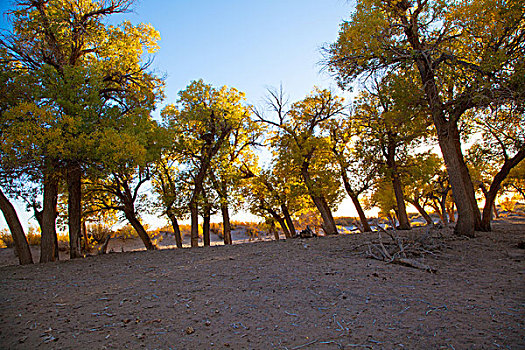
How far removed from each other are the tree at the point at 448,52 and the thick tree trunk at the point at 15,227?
1085 cm

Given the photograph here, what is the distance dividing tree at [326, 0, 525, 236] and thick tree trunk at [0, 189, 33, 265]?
35.6 feet

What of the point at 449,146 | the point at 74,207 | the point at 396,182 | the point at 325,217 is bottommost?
the point at 325,217

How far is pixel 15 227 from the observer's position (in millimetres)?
9336

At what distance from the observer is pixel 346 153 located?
17.4 m

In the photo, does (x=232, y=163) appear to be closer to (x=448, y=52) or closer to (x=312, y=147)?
(x=312, y=147)

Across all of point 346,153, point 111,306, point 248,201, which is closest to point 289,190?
point 248,201

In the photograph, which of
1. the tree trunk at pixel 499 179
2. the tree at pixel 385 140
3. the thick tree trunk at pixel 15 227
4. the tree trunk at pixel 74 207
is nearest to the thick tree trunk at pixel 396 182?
the tree at pixel 385 140

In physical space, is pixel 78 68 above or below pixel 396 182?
above

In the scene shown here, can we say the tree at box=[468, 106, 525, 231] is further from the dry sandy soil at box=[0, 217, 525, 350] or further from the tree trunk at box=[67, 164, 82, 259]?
the tree trunk at box=[67, 164, 82, 259]

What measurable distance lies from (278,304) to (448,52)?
9.07 meters

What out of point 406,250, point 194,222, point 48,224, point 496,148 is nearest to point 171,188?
point 194,222

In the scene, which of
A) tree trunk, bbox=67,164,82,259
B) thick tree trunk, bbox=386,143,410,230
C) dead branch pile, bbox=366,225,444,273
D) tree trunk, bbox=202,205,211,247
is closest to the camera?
dead branch pile, bbox=366,225,444,273

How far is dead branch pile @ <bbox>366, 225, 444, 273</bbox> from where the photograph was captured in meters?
6.79

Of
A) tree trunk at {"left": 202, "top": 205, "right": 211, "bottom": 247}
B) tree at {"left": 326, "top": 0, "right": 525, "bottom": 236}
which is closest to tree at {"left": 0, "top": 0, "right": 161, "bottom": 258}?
tree trunk at {"left": 202, "top": 205, "right": 211, "bottom": 247}
